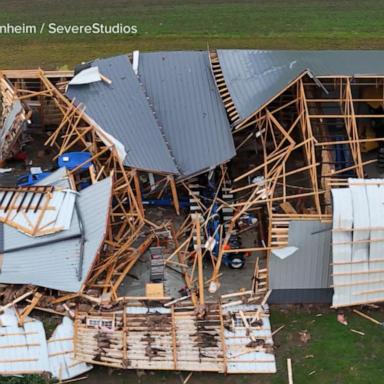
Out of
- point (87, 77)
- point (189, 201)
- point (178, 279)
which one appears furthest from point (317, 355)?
point (87, 77)

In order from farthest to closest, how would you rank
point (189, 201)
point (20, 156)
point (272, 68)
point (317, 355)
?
point (20, 156)
point (272, 68)
point (189, 201)
point (317, 355)

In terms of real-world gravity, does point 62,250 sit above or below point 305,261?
above

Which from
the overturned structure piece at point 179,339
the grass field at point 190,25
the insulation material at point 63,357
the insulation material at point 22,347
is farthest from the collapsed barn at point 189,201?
the grass field at point 190,25

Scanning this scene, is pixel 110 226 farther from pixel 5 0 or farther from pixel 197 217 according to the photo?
pixel 5 0

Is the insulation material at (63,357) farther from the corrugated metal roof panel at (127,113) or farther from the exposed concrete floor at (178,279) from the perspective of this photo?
the corrugated metal roof panel at (127,113)

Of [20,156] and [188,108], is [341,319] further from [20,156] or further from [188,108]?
[20,156]
